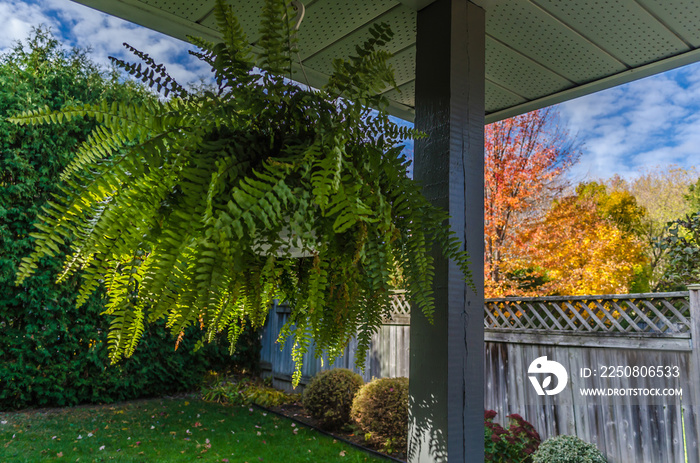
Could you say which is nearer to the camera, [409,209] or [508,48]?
[409,209]

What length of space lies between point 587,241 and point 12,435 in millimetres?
7218

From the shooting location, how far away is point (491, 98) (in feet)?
6.07

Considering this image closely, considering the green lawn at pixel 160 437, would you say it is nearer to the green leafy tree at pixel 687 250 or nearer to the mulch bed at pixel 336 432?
the mulch bed at pixel 336 432

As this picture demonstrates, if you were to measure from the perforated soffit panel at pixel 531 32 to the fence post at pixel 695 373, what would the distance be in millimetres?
2124

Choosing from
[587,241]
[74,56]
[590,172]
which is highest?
[590,172]

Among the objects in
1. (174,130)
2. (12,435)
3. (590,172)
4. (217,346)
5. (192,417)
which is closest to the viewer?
(174,130)

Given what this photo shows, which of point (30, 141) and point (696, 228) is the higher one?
point (30, 141)

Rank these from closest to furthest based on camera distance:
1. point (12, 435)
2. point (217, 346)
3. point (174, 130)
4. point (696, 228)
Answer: point (174, 130) → point (12, 435) → point (696, 228) → point (217, 346)

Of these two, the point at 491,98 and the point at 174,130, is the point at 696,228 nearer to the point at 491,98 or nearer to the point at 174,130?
the point at 491,98

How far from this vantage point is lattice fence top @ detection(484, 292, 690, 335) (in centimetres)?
320

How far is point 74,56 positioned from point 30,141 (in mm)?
1118

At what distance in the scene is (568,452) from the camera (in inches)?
121

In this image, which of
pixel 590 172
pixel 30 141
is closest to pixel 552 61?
pixel 30 141

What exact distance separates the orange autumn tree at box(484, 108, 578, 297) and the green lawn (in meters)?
3.93
